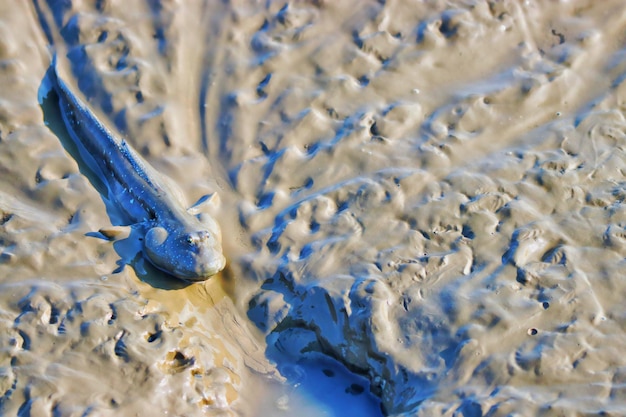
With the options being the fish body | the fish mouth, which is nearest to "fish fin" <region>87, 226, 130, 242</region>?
the fish body

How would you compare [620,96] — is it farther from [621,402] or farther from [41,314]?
[41,314]

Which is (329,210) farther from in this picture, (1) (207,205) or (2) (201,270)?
(2) (201,270)

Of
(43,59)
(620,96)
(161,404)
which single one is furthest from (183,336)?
(620,96)

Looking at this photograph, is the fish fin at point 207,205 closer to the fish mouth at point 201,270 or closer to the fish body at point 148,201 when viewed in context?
the fish body at point 148,201

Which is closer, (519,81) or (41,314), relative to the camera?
(41,314)

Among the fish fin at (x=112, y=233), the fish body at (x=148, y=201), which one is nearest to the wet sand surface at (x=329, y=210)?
the fish fin at (x=112, y=233)

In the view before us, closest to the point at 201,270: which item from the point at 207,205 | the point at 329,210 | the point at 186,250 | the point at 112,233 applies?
the point at 186,250
